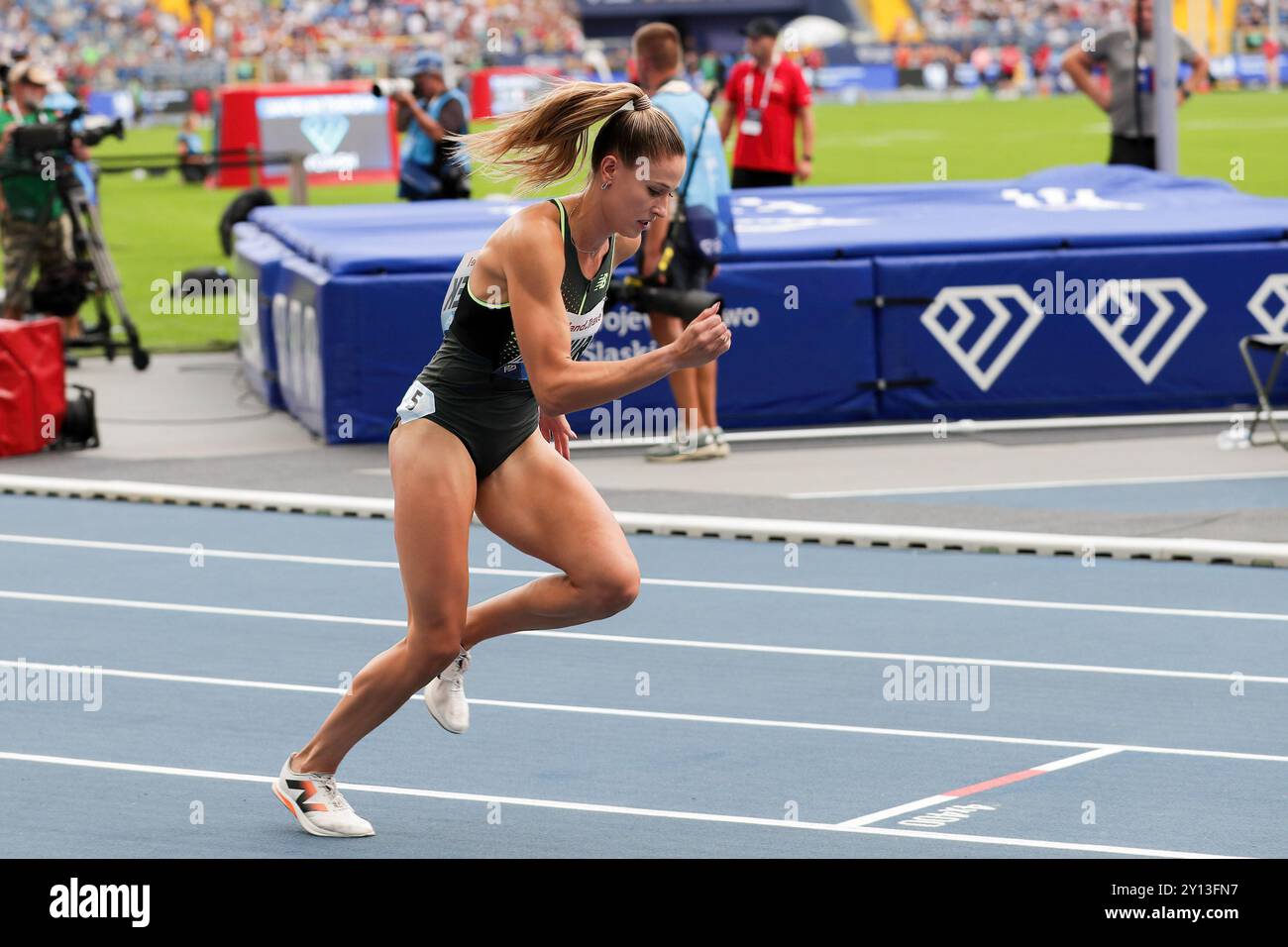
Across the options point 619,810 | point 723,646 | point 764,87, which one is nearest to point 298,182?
point 764,87

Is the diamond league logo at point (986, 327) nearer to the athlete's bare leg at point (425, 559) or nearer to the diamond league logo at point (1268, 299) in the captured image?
the diamond league logo at point (1268, 299)

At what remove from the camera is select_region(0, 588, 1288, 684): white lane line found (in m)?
6.73

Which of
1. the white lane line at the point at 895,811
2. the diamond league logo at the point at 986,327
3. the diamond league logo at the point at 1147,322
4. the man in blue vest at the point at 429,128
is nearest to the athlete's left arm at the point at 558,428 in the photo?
the white lane line at the point at 895,811

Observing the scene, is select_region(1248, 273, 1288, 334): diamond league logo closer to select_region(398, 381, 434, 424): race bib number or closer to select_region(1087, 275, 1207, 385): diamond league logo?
select_region(1087, 275, 1207, 385): diamond league logo

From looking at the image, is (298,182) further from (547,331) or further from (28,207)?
(547,331)

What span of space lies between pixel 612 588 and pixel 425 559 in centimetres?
45

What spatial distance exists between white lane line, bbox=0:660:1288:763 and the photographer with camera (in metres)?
4.03

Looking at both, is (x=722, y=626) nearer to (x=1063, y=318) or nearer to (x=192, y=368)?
(x=1063, y=318)

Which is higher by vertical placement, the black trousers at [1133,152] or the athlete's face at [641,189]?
the athlete's face at [641,189]

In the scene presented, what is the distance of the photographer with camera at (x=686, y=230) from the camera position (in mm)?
10078

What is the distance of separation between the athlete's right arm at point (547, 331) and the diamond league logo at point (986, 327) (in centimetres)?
720

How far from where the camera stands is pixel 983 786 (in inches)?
216

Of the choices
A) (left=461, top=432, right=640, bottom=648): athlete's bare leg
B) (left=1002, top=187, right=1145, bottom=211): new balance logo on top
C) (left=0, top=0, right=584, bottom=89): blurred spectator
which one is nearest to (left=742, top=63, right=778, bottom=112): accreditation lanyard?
(left=1002, top=187, right=1145, bottom=211): new balance logo on top
